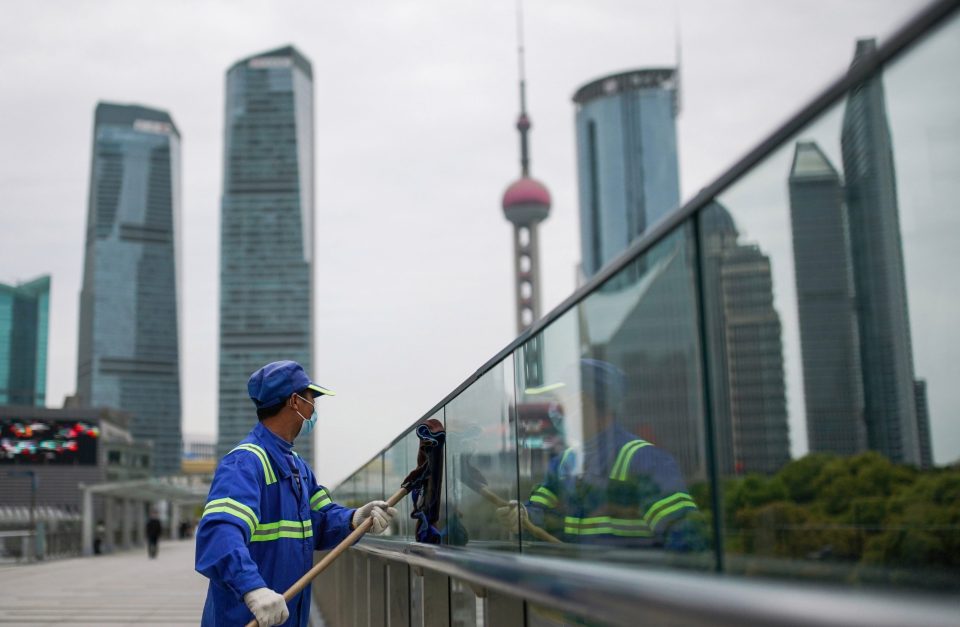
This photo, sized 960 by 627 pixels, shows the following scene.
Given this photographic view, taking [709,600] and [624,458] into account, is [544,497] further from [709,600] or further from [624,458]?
[709,600]

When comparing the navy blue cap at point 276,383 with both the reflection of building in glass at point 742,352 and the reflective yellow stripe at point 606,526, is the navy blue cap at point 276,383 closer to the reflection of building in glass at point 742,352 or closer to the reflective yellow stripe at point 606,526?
the reflective yellow stripe at point 606,526

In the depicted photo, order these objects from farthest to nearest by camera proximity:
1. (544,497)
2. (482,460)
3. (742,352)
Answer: (482,460), (544,497), (742,352)

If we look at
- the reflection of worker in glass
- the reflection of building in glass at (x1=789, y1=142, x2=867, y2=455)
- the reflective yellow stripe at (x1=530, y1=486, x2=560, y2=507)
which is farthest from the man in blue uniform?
the reflection of building in glass at (x1=789, y1=142, x2=867, y2=455)

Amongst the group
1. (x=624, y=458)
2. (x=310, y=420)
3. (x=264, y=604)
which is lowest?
(x=264, y=604)

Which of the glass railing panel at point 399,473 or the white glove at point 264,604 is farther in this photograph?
the glass railing panel at point 399,473

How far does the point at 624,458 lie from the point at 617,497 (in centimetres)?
17

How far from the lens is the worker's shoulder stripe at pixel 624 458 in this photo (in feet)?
8.92

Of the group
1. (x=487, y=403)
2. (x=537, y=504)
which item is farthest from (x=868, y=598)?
(x=487, y=403)

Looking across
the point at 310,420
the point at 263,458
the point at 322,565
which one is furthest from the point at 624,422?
the point at 310,420

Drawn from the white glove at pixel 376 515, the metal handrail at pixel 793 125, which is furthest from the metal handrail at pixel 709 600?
the white glove at pixel 376 515

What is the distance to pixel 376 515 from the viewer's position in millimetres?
4816

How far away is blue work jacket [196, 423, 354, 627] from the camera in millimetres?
3945

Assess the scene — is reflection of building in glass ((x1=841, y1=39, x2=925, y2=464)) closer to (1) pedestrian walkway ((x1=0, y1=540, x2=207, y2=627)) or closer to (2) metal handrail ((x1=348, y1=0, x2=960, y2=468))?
(2) metal handrail ((x1=348, y1=0, x2=960, y2=468))

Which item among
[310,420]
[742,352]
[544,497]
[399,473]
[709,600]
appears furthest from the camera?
[399,473]
